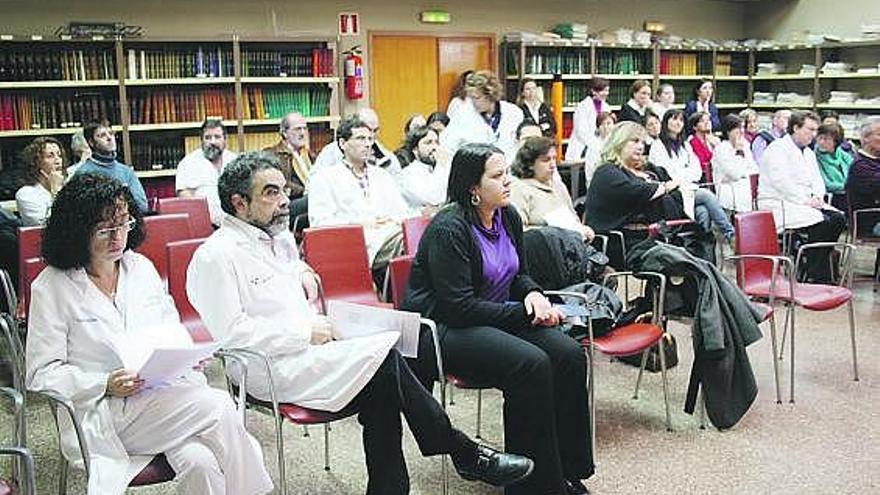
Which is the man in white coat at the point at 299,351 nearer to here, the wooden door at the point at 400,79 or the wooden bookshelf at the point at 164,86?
the wooden bookshelf at the point at 164,86

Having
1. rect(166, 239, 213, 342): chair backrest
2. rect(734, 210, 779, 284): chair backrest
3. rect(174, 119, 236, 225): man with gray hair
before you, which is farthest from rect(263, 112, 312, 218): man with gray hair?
rect(734, 210, 779, 284): chair backrest

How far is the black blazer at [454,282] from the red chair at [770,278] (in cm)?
164

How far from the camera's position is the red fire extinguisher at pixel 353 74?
820 centimetres

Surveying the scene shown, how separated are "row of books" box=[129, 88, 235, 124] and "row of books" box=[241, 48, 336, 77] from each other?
1.05 ft

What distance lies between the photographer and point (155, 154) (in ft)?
23.3

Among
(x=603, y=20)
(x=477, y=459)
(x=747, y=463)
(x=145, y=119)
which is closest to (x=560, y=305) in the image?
(x=477, y=459)

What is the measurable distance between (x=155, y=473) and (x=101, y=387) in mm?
277

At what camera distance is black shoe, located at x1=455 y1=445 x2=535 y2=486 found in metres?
2.76

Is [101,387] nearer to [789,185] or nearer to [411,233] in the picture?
[411,233]

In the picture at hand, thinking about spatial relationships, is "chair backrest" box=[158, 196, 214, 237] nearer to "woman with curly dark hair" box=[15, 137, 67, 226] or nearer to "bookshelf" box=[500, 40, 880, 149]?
"woman with curly dark hair" box=[15, 137, 67, 226]

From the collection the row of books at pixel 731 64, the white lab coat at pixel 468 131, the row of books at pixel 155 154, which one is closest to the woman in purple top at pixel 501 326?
the white lab coat at pixel 468 131

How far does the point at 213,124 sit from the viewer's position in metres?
5.89

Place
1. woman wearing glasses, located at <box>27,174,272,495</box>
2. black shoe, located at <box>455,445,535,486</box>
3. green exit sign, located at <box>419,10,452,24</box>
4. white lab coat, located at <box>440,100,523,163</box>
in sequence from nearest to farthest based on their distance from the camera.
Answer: woman wearing glasses, located at <box>27,174,272,495</box>
black shoe, located at <box>455,445,535,486</box>
white lab coat, located at <box>440,100,523,163</box>
green exit sign, located at <box>419,10,452,24</box>

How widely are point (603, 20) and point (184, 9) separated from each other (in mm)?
5229
